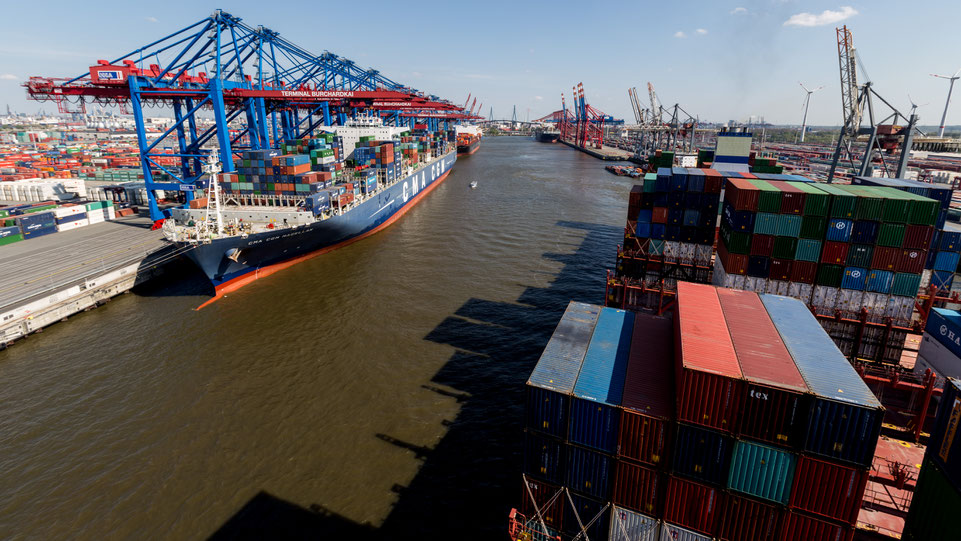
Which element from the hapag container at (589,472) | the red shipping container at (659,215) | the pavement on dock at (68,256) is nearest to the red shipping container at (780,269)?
the red shipping container at (659,215)

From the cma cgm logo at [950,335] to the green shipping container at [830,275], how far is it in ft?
14.7

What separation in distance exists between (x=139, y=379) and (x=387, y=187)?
4223cm

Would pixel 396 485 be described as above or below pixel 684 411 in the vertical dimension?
below

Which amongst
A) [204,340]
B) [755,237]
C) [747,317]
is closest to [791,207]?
[755,237]

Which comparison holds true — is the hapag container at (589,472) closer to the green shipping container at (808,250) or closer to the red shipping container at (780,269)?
the red shipping container at (780,269)

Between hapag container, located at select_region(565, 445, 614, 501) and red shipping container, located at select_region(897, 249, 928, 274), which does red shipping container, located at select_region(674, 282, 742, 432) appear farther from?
red shipping container, located at select_region(897, 249, 928, 274)

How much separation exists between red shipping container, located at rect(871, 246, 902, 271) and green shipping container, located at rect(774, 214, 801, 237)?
3.54 meters

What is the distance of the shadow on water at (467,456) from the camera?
1634cm

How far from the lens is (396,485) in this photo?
18.2m

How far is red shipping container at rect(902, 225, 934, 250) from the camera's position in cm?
2142

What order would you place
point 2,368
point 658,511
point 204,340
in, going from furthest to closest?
point 204,340, point 2,368, point 658,511

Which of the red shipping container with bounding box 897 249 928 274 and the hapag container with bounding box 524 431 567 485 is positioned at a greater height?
the red shipping container with bounding box 897 249 928 274

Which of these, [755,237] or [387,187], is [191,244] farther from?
[755,237]

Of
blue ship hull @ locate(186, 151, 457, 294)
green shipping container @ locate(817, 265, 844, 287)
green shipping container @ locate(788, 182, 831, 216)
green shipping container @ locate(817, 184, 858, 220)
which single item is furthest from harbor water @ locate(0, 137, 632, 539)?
green shipping container @ locate(817, 184, 858, 220)
